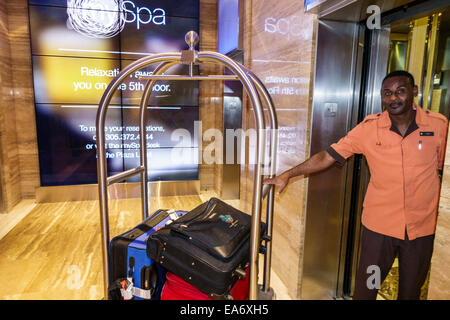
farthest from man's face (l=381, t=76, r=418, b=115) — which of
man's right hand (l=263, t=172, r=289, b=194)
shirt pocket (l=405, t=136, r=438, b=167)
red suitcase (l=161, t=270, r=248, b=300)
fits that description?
red suitcase (l=161, t=270, r=248, b=300)

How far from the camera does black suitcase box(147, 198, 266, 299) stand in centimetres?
111

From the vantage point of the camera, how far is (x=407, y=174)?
5.36 feet

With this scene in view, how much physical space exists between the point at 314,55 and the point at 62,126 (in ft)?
13.1

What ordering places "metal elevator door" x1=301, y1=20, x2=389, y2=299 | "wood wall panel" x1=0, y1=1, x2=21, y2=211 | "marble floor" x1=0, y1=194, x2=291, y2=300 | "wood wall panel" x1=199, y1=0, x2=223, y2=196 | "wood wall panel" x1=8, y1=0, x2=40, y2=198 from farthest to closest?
1. "wood wall panel" x1=199, y1=0, x2=223, y2=196
2. "wood wall panel" x1=8, y1=0, x2=40, y2=198
3. "wood wall panel" x1=0, y1=1, x2=21, y2=211
4. "marble floor" x1=0, y1=194, x2=291, y2=300
5. "metal elevator door" x1=301, y1=20, x2=389, y2=299

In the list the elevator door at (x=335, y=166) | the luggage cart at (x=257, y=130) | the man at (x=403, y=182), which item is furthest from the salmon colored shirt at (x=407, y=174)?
the luggage cart at (x=257, y=130)

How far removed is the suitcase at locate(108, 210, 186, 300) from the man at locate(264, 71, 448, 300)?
706 millimetres

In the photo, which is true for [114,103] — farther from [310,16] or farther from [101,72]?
[310,16]

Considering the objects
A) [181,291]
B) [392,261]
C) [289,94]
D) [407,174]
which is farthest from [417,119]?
[181,291]

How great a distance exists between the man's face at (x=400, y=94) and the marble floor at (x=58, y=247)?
163 cm

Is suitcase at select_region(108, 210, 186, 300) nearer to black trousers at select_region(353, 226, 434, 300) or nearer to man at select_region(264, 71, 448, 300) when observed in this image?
man at select_region(264, 71, 448, 300)

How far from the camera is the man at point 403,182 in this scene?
5.27ft

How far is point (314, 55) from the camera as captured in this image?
2.12m

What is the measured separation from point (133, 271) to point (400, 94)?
1598 mm

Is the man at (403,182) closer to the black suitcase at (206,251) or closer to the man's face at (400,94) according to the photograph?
the man's face at (400,94)
